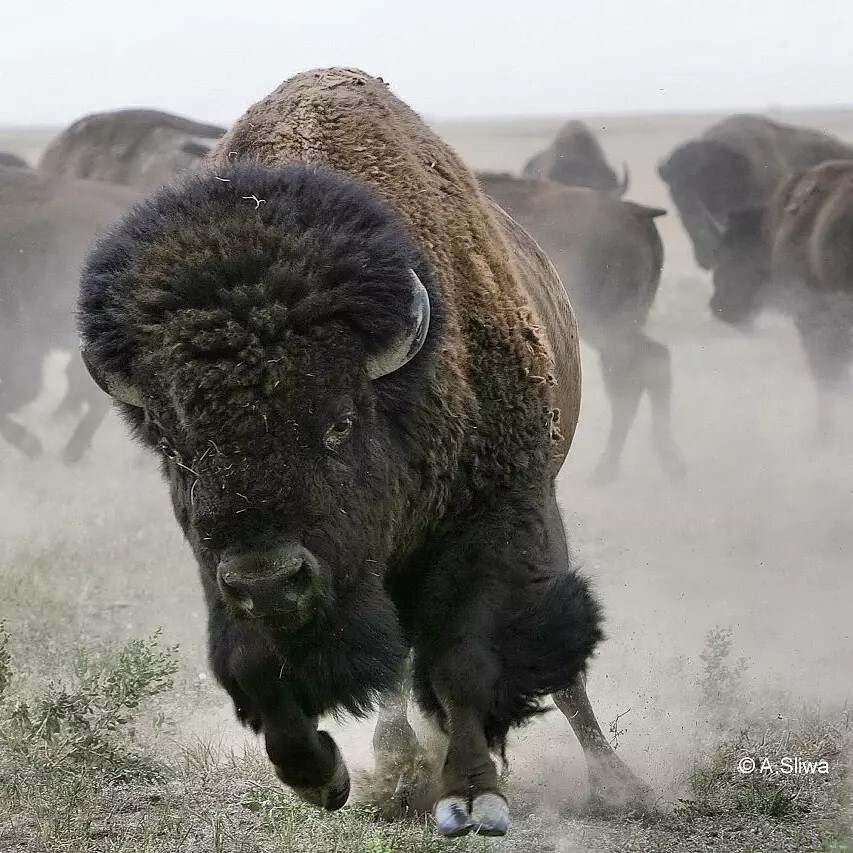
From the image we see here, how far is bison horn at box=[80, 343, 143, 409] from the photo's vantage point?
3299mm

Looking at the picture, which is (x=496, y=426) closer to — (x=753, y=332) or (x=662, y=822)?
(x=662, y=822)

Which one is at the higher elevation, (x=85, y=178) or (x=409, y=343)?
(x=409, y=343)

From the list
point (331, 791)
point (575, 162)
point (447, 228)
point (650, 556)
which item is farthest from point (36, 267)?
point (331, 791)

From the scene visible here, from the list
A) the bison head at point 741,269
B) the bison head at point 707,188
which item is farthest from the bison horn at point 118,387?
the bison head at point 707,188

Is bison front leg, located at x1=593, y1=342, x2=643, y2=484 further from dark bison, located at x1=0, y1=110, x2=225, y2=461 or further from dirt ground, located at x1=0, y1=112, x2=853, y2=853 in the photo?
dark bison, located at x1=0, y1=110, x2=225, y2=461

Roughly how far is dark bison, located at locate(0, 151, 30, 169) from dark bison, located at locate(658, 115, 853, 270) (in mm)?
5987

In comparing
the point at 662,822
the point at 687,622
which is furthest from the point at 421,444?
the point at 687,622

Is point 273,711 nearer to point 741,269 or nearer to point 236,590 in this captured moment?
point 236,590

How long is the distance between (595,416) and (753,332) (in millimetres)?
1567

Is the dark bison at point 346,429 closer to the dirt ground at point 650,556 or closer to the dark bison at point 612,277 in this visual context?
the dirt ground at point 650,556

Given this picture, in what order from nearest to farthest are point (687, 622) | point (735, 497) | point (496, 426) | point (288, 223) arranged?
point (288, 223), point (496, 426), point (687, 622), point (735, 497)

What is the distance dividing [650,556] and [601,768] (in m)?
3.48

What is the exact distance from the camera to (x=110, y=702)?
5.25m

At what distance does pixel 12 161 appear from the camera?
1105cm
